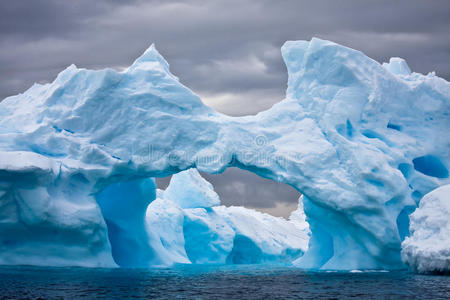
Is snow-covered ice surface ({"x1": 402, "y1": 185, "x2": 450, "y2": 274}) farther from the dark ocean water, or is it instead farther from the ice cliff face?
the ice cliff face

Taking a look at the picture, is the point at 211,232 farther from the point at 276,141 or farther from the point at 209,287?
the point at 209,287

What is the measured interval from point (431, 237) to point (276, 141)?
587cm

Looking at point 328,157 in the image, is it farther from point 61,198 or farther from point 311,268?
point 61,198

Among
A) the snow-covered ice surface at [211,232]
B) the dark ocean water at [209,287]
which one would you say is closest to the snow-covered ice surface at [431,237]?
the dark ocean water at [209,287]

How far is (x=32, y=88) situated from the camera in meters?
21.7

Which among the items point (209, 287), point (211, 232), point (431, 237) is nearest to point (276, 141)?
point (431, 237)

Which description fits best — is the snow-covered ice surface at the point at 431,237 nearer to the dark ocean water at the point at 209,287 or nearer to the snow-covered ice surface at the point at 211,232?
the dark ocean water at the point at 209,287

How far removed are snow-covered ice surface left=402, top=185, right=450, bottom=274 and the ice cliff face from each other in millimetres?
1536

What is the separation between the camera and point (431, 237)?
16.0 m

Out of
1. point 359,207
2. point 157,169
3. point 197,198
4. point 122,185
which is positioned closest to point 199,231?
point 197,198

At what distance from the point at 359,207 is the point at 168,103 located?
23.3 feet

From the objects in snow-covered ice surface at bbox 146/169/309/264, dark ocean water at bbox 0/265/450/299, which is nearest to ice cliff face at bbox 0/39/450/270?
dark ocean water at bbox 0/265/450/299

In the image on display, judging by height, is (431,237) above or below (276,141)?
below

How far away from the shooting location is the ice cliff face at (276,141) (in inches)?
719
